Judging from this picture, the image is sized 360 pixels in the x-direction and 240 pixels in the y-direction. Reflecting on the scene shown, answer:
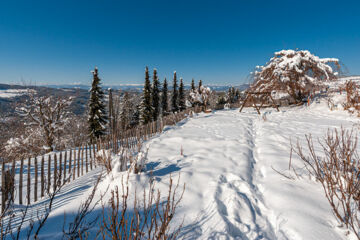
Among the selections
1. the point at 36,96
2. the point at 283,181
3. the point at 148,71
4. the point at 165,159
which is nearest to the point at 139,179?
the point at 165,159

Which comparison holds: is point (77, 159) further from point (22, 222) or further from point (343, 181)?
point (343, 181)

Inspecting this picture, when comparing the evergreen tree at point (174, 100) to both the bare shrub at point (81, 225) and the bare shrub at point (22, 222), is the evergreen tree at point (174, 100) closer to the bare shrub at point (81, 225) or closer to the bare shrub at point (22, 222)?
the bare shrub at point (22, 222)

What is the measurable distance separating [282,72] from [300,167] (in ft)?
36.3

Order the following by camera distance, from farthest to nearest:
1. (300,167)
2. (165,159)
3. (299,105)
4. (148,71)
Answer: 1. (148,71)
2. (299,105)
3. (165,159)
4. (300,167)

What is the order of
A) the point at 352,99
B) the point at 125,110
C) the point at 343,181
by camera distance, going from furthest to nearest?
the point at 125,110 < the point at 352,99 < the point at 343,181

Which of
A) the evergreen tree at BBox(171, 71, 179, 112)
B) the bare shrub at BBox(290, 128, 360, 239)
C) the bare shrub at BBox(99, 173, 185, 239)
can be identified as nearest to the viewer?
the bare shrub at BBox(99, 173, 185, 239)

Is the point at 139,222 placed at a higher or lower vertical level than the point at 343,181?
higher

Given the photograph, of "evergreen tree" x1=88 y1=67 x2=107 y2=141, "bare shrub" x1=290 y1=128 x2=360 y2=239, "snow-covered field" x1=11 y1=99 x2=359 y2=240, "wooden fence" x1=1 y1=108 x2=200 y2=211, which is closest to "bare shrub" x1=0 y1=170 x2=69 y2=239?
"snow-covered field" x1=11 y1=99 x2=359 y2=240

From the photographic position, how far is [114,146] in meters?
5.86

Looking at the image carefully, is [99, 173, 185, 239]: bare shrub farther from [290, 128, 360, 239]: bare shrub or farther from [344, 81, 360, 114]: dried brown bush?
[344, 81, 360, 114]: dried brown bush

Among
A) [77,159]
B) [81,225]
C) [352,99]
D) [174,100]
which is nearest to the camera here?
[81,225]

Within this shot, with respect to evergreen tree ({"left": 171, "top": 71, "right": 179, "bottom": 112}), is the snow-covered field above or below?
below

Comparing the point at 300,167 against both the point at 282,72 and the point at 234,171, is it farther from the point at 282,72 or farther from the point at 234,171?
the point at 282,72

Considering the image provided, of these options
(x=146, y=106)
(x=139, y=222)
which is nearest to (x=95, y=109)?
(x=146, y=106)
